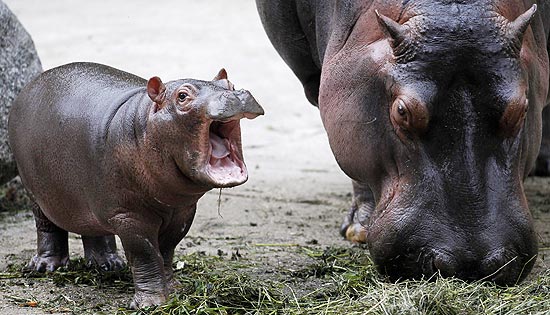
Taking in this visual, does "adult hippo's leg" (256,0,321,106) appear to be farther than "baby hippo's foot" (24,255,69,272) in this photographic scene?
Yes

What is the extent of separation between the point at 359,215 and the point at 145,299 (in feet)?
6.05

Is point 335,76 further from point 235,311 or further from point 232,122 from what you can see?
point 235,311

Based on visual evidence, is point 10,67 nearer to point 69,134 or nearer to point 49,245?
point 49,245

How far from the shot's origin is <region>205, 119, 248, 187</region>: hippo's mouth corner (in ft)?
10.5

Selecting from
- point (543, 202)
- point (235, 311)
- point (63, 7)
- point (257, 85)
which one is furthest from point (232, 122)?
point (63, 7)

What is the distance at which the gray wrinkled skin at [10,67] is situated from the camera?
5.25m

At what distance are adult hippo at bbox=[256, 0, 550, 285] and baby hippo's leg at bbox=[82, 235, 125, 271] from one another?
3.74 ft

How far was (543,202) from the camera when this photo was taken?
19.7ft

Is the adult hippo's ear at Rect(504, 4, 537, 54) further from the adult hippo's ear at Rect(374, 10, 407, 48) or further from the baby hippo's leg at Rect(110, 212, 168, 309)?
the baby hippo's leg at Rect(110, 212, 168, 309)

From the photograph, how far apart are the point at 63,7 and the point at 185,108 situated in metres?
12.0

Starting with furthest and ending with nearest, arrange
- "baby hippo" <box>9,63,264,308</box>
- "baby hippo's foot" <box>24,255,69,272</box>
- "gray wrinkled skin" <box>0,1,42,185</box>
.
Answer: "gray wrinkled skin" <box>0,1,42,185</box> < "baby hippo's foot" <box>24,255,69,272</box> < "baby hippo" <box>9,63,264,308</box>

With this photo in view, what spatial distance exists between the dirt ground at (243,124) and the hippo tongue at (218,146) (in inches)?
29.1

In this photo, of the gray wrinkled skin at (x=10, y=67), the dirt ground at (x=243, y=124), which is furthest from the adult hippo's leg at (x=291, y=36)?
the gray wrinkled skin at (x=10, y=67)

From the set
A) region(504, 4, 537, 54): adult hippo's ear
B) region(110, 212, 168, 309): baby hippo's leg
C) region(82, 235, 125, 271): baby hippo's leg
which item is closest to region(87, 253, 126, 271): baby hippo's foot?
region(82, 235, 125, 271): baby hippo's leg
